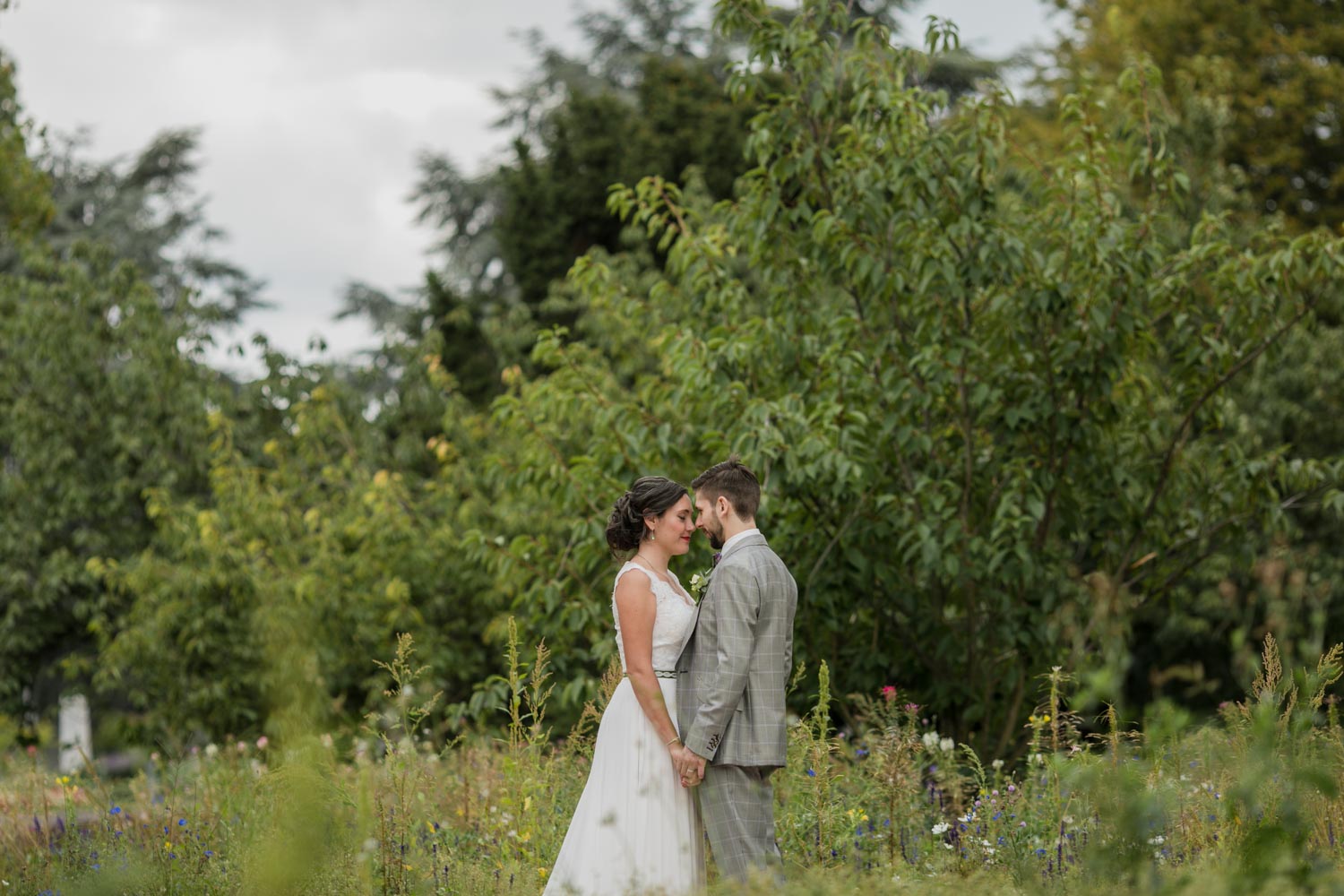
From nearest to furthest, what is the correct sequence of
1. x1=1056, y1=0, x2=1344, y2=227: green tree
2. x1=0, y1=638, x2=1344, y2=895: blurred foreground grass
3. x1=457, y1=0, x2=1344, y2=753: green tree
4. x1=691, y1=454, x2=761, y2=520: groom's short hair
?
x1=0, y1=638, x2=1344, y2=895: blurred foreground grass < x1=691, y1=454, x2=761, y2=520: groom's short hair < x1=457, y1=0, x2=1344, y2=753: green tree < x1=1056, y1=0, x2=1344, y2=227: green tree

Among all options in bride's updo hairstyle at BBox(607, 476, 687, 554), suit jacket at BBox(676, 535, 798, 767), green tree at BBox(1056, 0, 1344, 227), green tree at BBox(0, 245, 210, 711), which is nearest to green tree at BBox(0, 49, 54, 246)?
green tree at BBox(0, 245, 210, 711)

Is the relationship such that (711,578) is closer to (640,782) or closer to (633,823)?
(640,782)

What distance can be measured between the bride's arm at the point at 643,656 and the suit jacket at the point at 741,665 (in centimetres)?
6

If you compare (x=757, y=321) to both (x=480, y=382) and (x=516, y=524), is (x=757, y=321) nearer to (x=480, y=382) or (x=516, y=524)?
(x=516, y=524)

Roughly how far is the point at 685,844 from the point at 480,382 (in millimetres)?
11023

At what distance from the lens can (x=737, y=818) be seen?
12.7 feet

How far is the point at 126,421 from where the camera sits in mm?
11625

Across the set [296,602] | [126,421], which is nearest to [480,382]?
[126,421]

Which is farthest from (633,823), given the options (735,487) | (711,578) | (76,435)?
(76,435)

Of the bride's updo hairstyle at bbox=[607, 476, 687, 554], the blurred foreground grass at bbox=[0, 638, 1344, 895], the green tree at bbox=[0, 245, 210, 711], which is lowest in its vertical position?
the blurred foreground grass at bbox=[0, 638, 1344, 895]

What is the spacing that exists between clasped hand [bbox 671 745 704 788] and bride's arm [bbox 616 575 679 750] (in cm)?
5

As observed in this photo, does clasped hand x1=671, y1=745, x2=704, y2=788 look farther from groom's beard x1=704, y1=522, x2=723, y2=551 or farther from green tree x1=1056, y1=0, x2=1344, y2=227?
green tree x1=1056, y1=0, x2=1344, y2=227

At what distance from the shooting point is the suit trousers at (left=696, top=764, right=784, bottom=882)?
3.82 metres

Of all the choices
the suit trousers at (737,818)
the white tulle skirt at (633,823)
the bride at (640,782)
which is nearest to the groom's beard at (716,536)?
the bride at (640,782)
